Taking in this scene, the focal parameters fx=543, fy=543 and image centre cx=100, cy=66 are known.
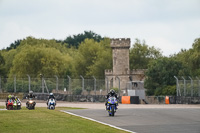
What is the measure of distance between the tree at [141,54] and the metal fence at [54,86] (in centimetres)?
5873

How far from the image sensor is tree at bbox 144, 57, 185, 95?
76.9 meters

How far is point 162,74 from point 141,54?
1432 inches

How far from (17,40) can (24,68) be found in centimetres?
5890

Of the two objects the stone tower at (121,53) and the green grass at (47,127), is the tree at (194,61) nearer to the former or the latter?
the stone tower at (121,53)

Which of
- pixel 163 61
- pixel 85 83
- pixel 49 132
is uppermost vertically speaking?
pixel 163 61

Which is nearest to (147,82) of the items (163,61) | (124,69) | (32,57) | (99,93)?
(163,61)

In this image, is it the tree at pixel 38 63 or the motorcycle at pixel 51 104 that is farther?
the tree at pixel 38 63

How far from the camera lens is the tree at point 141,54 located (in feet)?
368

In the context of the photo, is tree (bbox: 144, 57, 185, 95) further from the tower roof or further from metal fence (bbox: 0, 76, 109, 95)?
metal fence (bbox: 0, 76, 109, 95)

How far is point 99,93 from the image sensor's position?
53.3m

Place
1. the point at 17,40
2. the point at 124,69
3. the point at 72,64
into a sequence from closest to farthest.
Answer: the point at 124,69, the point at 72,64, the point at 17,40

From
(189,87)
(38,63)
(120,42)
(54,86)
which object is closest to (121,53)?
(120,42)

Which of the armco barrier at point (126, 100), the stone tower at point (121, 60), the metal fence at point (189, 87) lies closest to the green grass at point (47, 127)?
the metal fence at point (189, 87)

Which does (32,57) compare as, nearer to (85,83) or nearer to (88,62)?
(88,62)
